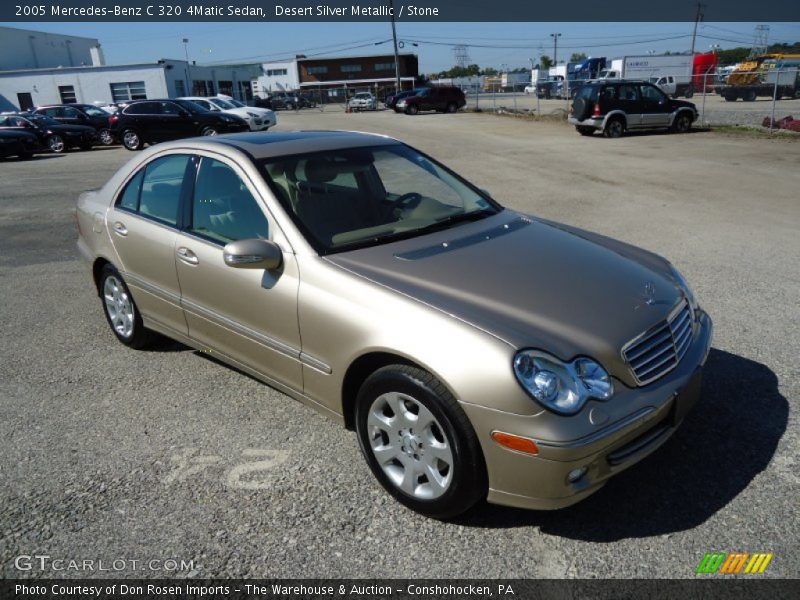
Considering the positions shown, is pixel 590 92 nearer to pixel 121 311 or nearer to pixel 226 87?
pixel 121 311

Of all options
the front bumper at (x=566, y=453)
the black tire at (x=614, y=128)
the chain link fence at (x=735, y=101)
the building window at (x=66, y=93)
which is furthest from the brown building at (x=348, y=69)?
the front bumper at (x=566, y=453)

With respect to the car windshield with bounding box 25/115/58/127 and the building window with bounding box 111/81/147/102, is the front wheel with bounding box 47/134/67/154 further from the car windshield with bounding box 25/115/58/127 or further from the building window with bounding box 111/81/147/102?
the building window with bounding box 111/81/147/102

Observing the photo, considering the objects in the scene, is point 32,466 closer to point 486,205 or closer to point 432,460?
point 432,460

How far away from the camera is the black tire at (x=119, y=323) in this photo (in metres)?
4.64

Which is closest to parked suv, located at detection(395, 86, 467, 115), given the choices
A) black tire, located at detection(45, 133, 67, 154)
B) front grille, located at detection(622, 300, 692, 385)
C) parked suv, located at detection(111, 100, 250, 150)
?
parked suv, located at detection(111, 100, 250, 150)

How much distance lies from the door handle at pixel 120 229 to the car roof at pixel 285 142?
61 cm

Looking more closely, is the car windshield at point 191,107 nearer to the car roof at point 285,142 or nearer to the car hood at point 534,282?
the car roof at point 285,142

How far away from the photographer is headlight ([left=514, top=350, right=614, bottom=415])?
8.13ft

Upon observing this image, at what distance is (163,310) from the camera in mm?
4238

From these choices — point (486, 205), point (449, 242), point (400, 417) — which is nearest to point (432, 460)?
point (400, 417)

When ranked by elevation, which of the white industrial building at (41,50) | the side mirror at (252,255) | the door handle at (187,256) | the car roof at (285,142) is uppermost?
the white industrial building at (41,50)

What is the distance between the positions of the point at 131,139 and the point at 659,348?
77.0 ft

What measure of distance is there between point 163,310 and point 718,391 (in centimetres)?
355

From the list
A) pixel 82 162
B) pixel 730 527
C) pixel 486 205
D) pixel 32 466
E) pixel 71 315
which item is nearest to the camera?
pixel 730 527
